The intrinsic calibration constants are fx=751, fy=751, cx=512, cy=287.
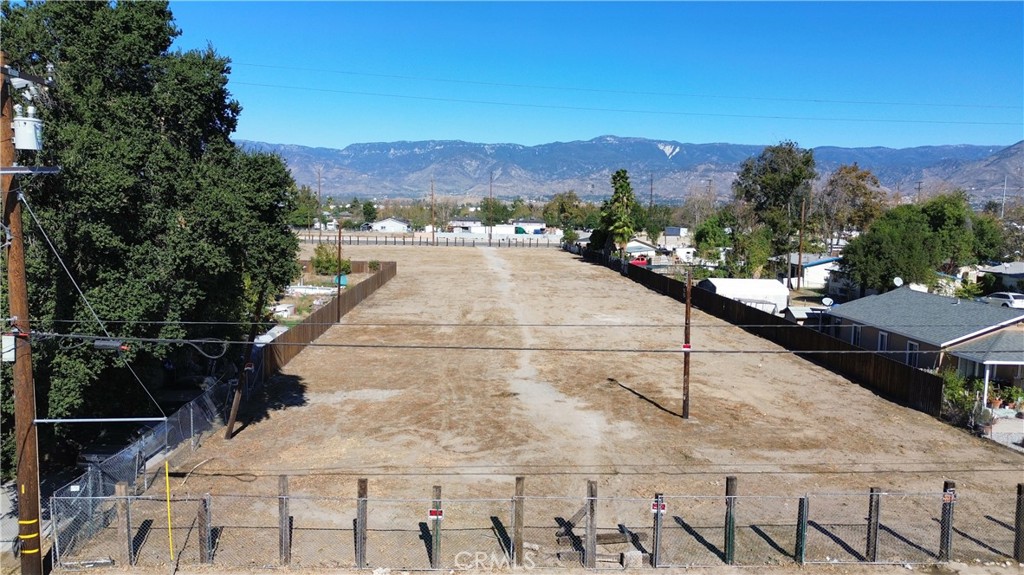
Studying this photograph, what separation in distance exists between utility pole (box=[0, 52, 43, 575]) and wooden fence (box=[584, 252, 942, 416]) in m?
21.4

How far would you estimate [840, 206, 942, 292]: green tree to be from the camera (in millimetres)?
46625

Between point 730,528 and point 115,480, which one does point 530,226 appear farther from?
point 730,528

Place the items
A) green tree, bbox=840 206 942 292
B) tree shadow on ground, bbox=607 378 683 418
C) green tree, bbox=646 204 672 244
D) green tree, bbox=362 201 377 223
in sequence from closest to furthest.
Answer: tree shadow on ground, bbox=607 378 683 418
green tree, bbox=840 206 942 292
green tree, bbox=646 204 672 244
green tree, bbox=362 201 377 223

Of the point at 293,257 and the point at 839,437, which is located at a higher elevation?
the point at 293,257

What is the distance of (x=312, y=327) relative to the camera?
1393 inches

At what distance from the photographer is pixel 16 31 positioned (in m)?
17.0

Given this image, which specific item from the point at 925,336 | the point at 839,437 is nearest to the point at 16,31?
the point at 839,437

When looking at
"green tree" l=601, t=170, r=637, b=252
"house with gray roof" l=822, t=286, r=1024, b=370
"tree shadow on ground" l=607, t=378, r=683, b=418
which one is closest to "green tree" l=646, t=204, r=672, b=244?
"green tree" l=601, t=170, r=637, b=252

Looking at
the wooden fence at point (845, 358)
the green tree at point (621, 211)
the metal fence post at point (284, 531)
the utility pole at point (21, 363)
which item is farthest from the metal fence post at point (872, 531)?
the green tree at point (621, 211)

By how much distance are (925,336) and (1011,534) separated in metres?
14.4

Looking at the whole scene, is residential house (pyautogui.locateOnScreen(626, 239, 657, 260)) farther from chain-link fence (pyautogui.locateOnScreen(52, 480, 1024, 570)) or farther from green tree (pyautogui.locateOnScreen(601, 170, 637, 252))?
chain-link fence (pyautogui.locateOnScreen(52, 480, 1024, 570))

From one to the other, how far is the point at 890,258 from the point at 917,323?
18685 mm

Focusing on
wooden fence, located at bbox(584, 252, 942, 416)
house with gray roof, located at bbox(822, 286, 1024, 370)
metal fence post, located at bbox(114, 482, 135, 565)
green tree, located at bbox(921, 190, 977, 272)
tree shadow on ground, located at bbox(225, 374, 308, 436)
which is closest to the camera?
metal fence post, located at bbox(114, 482, 135, 565)

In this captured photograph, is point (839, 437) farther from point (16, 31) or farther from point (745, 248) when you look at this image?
point (745, 248)
